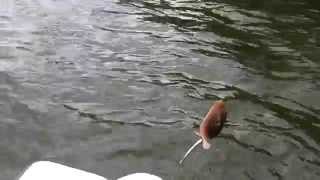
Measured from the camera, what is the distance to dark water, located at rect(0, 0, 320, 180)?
5.39 metres

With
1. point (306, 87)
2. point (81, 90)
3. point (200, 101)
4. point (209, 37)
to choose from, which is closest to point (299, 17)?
point (209, 37)

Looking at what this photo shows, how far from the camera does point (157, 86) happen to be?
6664 millimetres

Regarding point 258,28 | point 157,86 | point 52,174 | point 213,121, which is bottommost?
point 157,86

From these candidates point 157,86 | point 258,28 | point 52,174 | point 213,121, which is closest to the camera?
point 213,121

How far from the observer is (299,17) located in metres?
9.20

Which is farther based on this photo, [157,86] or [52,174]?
[157,86]

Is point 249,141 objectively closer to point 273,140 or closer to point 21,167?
point 273,140

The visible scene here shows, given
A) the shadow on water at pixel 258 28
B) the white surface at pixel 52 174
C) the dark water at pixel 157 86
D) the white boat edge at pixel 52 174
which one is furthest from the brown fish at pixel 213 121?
the shadow on water at pixel 258 28

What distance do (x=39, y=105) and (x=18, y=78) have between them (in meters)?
0.69

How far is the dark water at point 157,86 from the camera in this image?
17.7ft

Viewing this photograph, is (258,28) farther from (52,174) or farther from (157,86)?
(52,174)

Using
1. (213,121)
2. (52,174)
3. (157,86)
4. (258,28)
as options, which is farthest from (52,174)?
(258,28)

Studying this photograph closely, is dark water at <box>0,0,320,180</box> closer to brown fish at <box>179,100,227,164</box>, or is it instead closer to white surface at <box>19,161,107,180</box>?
white surface at <box>19,161,107,180</box>

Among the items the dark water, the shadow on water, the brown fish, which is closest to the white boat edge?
the brown fish
